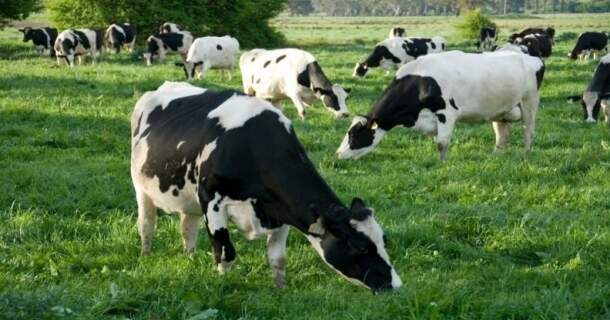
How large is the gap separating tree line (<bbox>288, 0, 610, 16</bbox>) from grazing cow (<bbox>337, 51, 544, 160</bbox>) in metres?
129

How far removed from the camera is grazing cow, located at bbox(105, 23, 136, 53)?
3525 cm

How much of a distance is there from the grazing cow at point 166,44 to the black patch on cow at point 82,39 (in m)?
2.35

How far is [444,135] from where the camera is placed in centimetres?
1176

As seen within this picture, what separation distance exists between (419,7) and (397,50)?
132m

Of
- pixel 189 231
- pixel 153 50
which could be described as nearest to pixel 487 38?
pixel 153 50

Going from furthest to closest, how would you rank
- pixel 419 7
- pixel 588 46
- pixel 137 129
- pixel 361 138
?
pixel 419 7, pixel 588 46, pixel 361 138, pixel 137 129

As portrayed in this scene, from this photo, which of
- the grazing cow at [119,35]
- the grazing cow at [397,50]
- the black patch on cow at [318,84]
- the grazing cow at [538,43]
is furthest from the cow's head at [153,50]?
the black patch on cow at [318,84]

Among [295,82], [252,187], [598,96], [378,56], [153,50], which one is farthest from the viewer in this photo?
[153,50]

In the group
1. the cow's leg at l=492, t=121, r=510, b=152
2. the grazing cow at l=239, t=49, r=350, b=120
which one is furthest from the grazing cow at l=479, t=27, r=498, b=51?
the cow's leg at l=492, t=121, r=510, b=152

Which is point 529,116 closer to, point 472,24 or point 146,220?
point 146,220

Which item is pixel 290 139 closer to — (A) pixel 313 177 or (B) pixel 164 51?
(A) pixel 313 177

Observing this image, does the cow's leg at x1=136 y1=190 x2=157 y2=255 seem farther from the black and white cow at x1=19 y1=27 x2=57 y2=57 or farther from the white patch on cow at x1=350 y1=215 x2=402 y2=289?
the black and white cow at x1=19 y1=27 x2=57 y2=57

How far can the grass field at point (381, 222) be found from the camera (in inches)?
206

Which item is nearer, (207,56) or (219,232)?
(219,232)
